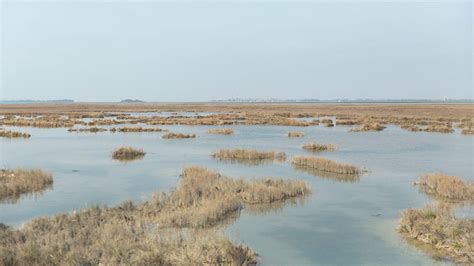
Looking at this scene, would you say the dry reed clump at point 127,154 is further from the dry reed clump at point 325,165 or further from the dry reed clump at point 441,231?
the dry reed clump at point 441,231

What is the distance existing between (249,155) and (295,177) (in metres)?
5.78

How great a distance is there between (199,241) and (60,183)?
33.1 ft

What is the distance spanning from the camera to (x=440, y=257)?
30.2 feet

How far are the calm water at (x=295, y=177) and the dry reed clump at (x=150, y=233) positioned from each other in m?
0.96

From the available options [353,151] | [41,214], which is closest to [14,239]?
[41,214]

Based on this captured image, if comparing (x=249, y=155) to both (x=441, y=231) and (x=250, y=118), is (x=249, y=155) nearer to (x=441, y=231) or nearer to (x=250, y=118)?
(x=441, y=231)

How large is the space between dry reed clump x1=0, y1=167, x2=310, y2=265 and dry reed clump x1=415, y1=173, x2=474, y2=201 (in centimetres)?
502

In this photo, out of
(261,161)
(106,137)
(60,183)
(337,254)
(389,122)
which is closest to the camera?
(337,254)

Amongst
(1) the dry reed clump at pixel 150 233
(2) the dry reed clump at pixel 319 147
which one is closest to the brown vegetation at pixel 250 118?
(2) the dry reed clump at pixel 319 147

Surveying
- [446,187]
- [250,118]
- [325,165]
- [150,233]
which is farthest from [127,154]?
[250,118]

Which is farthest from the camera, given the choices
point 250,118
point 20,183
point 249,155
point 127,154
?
point 250,118

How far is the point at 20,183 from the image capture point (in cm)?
1544

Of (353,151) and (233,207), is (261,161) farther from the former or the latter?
(233,207)

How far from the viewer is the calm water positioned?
33.1 feet
